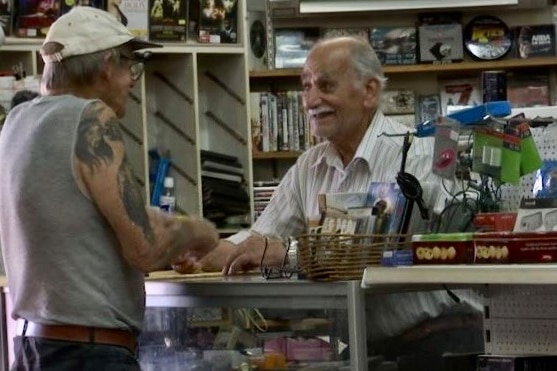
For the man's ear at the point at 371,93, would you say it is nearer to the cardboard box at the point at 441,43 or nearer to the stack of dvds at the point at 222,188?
the stack of dvds at the point at 222,188

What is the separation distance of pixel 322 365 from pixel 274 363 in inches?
5.9

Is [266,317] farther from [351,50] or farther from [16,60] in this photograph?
[16,60]

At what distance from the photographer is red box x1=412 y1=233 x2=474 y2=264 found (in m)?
2.30

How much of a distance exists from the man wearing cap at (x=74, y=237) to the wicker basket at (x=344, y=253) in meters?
0.32

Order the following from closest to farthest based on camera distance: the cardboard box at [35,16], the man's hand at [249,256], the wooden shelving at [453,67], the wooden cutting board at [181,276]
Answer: the wooden cutting board at [181,276]
the man's hand at [249,256]
the cardboard box at [35,16]
the wooden shelving at [453,67]

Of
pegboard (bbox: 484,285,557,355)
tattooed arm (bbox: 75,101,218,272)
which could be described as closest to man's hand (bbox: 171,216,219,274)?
tattooed arm (bbox: 75,101,218,272)

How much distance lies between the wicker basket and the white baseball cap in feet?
2.00

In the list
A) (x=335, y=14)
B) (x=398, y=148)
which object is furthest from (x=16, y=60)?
(x=398, y=148)

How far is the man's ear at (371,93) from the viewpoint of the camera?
364cm

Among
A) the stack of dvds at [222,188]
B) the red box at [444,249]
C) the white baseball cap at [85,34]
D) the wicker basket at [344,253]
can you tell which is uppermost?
the white baseball cap at [85,34]

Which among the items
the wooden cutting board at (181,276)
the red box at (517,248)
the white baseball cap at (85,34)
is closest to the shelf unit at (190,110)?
the wooden cutting board at (181,276)

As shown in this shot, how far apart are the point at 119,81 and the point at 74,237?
1.35ft

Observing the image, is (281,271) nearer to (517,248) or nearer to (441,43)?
(517,248)

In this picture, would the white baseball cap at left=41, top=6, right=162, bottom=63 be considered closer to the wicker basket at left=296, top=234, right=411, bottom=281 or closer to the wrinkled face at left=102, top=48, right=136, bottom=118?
the wrinkled face at left=102, top=48, right=136, bottom=118
